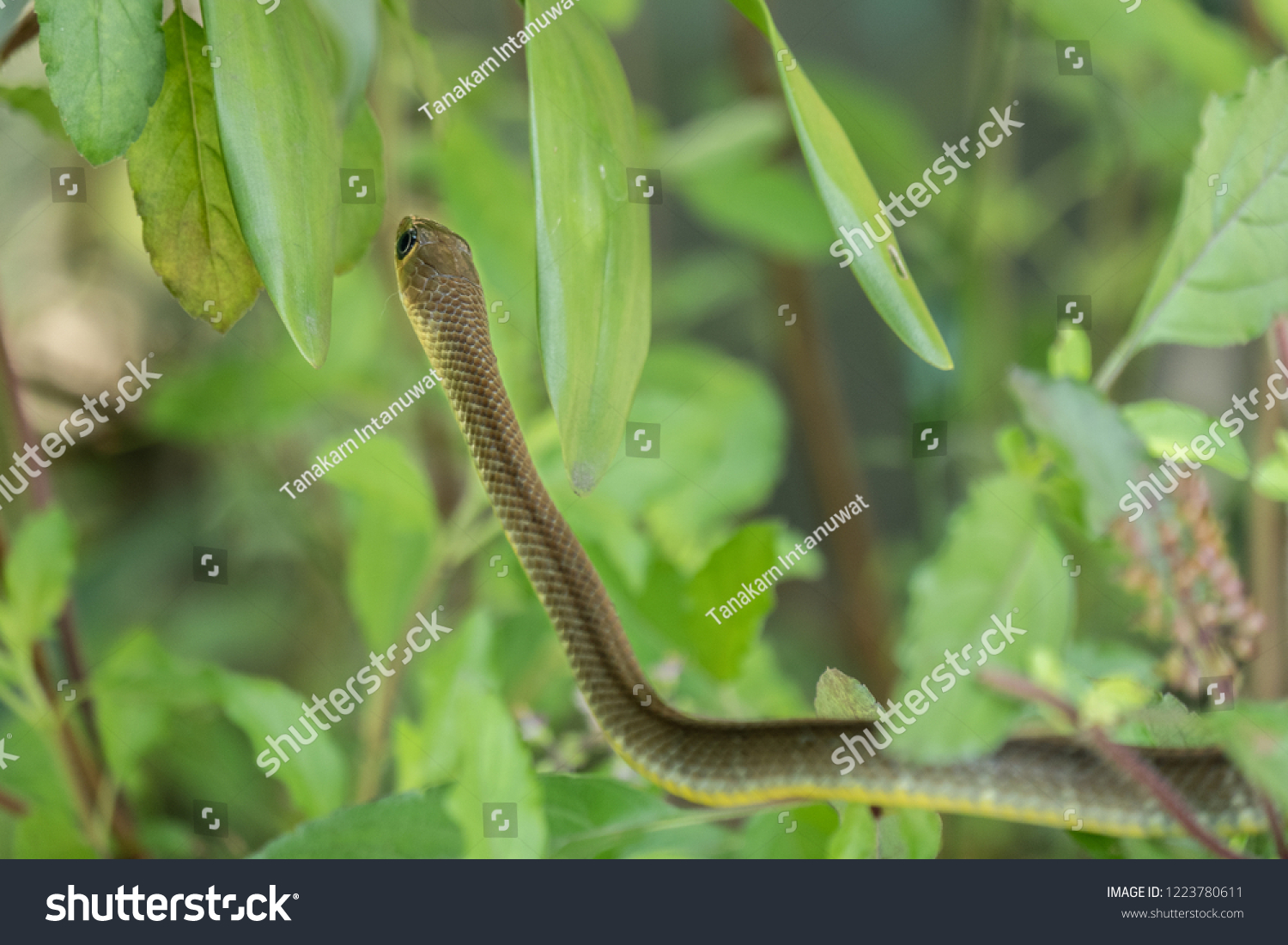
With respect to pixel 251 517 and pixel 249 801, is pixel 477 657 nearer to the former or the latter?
pixel 249 801

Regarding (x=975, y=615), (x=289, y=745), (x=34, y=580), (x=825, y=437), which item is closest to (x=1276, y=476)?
(x=975, y=615)

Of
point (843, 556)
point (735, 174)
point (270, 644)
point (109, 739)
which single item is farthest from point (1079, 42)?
point (270, 644)

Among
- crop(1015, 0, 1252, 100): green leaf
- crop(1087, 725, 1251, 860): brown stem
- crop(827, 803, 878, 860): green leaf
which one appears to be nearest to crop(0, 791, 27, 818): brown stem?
crop(827, 803, 878, 860): green leaf

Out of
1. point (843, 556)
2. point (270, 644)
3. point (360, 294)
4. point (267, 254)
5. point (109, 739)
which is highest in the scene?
point (267, 254)
